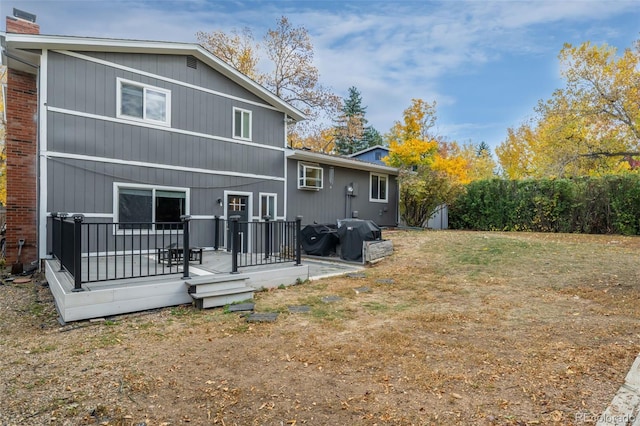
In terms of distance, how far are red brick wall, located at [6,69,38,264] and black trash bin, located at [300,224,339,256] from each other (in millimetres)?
6602

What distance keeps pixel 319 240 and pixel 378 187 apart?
5897 millimetres

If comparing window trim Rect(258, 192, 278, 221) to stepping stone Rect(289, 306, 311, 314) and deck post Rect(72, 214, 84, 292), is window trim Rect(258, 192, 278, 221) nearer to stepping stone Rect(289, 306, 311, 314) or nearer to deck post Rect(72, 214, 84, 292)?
stepping stone Rect(289, 306, 311, 314)

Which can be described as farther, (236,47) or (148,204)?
(236,47)

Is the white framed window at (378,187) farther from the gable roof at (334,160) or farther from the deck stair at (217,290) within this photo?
the deck stair at (217,290)

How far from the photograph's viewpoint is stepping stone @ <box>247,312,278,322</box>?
4664mm

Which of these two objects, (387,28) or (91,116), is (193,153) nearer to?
(91,116)

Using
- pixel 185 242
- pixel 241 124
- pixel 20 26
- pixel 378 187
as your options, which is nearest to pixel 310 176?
pixel 241 124

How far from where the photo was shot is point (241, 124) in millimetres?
10547

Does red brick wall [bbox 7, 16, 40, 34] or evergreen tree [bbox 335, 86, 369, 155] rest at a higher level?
evergreen tree [bbox 335, 86, 369, 155]

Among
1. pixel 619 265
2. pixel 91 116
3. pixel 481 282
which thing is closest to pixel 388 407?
pixel 481 282

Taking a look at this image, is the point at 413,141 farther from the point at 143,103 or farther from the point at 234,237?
the point at 234,237

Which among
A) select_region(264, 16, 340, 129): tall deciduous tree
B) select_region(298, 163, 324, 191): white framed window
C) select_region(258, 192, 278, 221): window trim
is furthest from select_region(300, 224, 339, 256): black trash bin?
select_region(264, 16, 340, 129): tall deciduous tree

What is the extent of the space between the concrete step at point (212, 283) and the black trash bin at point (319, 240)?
15.7 ft

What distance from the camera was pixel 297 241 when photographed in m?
6.97
